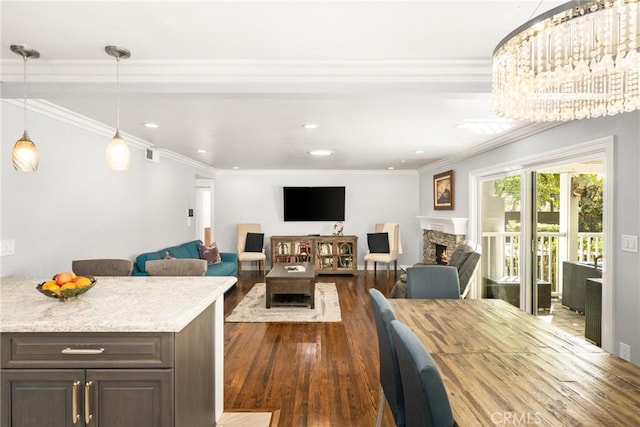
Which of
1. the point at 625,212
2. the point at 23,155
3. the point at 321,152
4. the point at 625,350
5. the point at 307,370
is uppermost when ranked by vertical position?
the point at 321,152

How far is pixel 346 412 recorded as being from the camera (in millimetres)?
2459

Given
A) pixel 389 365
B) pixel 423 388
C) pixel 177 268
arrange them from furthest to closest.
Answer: pixel 177 268 < pixel 389 365 < pixel 423 388

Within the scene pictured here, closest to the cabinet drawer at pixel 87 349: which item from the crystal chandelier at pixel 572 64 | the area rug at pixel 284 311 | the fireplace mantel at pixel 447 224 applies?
the crystal chandelier at pixel 572 64

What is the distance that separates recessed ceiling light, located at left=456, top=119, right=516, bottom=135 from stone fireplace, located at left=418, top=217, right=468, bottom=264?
83.0 inches

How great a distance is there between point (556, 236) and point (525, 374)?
2888 millimetres

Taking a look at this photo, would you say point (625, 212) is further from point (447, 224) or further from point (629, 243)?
point (447, 224)

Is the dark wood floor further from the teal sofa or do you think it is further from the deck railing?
the deck railing

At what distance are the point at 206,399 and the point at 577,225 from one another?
3.60m

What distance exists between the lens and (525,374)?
1.46 m

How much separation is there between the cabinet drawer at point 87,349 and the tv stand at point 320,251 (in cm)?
603

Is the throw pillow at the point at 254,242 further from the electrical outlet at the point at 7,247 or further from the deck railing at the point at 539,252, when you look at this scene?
the electrical outlet at the point at 7,247

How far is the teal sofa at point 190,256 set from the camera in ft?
15.0

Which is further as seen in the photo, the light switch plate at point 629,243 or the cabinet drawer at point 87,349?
the light switch plate at point 629,243

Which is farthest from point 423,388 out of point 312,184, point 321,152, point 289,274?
point 312,184
